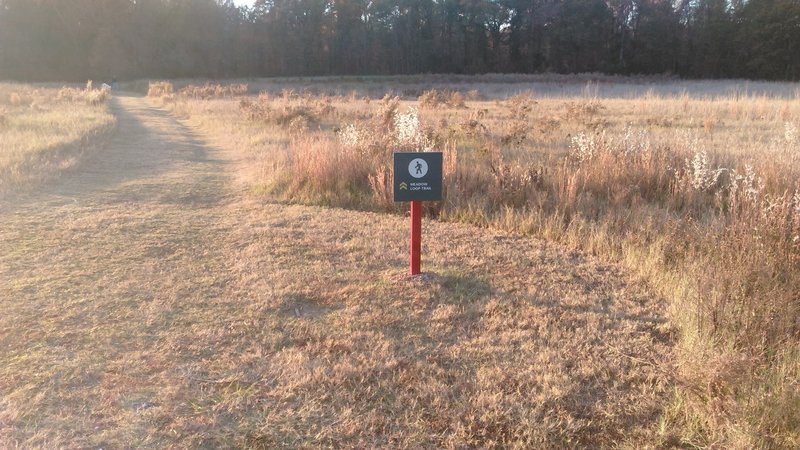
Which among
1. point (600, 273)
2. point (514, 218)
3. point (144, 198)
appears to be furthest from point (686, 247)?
point (144, 198)

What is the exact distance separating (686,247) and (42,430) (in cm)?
514

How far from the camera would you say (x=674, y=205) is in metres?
6.56

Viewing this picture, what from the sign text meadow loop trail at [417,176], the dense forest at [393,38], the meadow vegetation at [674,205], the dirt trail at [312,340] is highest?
the dense forest at [393,38]

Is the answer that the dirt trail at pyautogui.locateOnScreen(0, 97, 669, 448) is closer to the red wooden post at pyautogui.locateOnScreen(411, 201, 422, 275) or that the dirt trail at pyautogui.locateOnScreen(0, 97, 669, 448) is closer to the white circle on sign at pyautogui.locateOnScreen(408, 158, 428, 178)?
the red wooden post at pyautogui.locateOnScreen(411, 201, 422, 275)

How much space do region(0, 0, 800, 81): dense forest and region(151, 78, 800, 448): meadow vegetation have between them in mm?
45249

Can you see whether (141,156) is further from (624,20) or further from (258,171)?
(624,20)

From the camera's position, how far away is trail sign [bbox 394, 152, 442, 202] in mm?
4098

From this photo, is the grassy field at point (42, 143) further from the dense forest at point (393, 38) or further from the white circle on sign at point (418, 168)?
the dense forest at point (393, 38)

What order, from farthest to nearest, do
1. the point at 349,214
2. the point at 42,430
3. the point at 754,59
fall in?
the point at 754,59, the point at 349,214, the point at 42,430

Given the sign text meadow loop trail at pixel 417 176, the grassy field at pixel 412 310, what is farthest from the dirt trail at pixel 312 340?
the sign text meadow loop trail at pixel 417 176

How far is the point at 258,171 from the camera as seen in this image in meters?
8.91

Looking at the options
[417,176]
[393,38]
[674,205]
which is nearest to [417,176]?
[417,176]

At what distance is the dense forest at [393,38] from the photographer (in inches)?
2055

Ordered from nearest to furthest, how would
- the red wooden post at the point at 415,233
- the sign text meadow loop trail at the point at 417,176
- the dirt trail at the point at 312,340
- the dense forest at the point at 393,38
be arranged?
the dirt trail at the point at 312,340, the sign text meadow loop trail at the point at 417,176, the red wooden post at the point at 415,233, the dense forest at the point at 393,38
